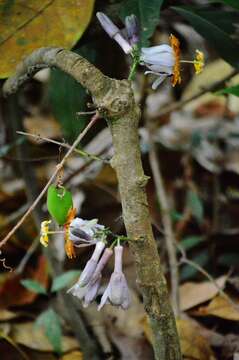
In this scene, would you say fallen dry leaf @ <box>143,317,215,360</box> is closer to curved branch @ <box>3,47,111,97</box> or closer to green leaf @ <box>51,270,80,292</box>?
green leaf @ <box>51,270,80,292</box>

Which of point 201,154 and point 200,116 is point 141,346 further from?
point 200,116

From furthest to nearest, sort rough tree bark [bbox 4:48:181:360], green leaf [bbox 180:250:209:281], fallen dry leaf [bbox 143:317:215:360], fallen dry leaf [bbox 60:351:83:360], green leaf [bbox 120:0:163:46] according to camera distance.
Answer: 1. green leaf [bbox 180:250:209:281]
2. fallen dry leaf [bbox 60:351:83:360]
3. fallen dry leaf [bbox 143:317:215:360]
4. green leaf [bbox 120:0:163:46]
5. rough tree bark [bbox 4:48:181:360]

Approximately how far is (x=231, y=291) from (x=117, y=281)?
570 millimetres

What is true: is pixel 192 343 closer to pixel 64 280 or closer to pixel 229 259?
pixel 64 280

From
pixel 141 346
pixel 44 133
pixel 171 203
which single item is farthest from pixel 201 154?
pixel 141 346

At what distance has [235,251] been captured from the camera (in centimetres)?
149

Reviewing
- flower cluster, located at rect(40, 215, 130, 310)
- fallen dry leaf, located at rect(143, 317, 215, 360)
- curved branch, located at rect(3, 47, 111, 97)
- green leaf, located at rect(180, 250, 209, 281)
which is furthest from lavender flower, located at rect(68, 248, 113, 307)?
green leaf, located at rect(180, 250, 209, 281)

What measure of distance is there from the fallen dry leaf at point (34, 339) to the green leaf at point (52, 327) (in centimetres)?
3

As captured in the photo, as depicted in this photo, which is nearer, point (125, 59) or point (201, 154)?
point (125, 59)

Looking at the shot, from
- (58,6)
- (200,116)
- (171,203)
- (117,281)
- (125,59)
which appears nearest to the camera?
(117,281)

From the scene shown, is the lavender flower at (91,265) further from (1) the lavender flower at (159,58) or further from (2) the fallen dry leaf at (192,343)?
(2) the fallen dry leaf at (192,343)

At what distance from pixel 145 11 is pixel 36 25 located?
17 centimetres

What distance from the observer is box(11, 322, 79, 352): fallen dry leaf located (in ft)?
3.79

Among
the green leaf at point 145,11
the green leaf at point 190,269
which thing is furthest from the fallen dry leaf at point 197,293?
the green leaf at point 145,11
